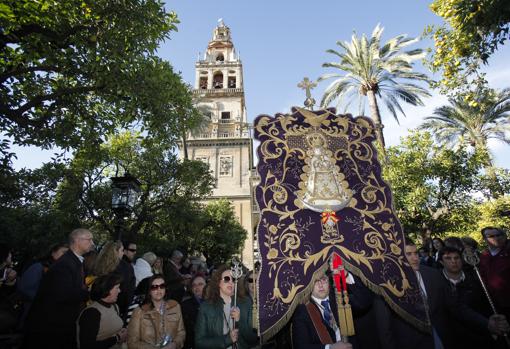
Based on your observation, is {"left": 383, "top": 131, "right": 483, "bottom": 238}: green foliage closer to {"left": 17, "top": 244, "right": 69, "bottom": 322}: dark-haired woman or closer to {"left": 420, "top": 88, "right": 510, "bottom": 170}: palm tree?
{"left": 420, "top": 88, "right": 510, "bottom": 170}: palm tree

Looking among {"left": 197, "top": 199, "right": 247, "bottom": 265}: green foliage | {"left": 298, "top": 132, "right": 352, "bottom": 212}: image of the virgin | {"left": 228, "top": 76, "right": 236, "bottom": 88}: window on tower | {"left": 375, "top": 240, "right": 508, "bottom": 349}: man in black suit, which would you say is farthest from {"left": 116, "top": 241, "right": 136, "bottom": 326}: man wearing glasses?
{"left": 228, "top": 76, "right": 236, "bottom": 88}: window on tower

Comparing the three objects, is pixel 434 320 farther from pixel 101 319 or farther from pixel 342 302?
pixel 101 319

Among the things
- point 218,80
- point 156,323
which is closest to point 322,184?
point 156,323

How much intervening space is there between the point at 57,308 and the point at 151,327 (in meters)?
1.09

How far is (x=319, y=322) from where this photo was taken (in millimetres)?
2963

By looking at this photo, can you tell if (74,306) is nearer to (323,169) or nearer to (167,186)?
(323,169)

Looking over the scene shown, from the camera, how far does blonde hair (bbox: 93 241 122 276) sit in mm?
4238

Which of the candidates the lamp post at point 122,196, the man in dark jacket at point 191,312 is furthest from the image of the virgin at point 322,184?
the lamp post at point 122,196

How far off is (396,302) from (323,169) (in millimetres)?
1661

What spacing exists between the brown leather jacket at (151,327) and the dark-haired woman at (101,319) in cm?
20

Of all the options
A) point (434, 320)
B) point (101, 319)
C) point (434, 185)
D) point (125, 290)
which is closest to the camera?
point (101, 319)

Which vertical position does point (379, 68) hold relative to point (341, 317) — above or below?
above

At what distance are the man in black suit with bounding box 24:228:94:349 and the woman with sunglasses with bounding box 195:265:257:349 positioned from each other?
57.0 inches

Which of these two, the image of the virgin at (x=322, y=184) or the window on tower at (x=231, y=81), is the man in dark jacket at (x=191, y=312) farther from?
the window on tower at (x=231, y=81)
